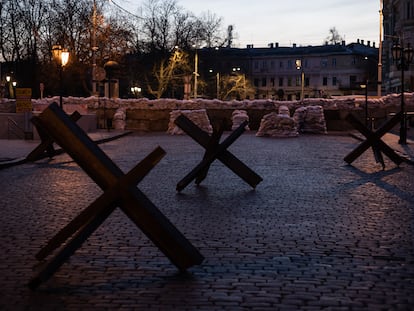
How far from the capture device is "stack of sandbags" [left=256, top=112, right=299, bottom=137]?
3559 cm

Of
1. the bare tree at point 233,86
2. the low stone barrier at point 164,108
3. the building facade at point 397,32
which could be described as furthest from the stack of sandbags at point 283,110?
the bare tree at point 233,86

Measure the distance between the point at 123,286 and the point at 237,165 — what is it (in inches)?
278

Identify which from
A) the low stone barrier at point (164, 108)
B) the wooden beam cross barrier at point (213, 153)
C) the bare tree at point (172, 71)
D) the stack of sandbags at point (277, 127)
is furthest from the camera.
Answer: the bare tree at point (172, 71)

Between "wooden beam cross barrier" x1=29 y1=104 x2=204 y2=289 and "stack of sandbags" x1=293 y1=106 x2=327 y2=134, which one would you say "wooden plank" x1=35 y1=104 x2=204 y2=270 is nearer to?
"wooden beam cross barrier" x1=29 y1=104 x2=204 y2=289

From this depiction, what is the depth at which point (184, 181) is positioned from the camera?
11.7 meters

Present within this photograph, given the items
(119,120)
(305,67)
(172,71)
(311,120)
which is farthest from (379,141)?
(305,67)

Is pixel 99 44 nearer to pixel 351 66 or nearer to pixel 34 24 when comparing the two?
pixel 34 24

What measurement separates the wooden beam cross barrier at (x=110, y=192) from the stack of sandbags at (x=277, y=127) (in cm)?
2993

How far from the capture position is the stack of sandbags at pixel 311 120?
40.2m

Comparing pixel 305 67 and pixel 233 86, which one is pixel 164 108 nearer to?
pixel 233 86

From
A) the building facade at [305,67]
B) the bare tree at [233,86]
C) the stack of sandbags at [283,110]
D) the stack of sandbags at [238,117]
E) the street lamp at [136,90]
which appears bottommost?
the stack of sandbags at [238,117]

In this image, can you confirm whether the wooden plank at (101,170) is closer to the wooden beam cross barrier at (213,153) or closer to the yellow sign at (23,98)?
the wooden beam cross barrier at (213,153)

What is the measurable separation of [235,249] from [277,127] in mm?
29375

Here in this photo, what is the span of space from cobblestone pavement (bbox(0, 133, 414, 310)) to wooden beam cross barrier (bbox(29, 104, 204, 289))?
9.6 inches
